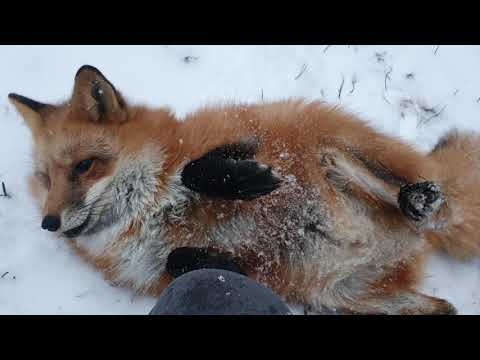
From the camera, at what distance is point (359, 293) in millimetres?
3375

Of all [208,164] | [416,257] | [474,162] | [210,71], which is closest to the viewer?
[208,164]

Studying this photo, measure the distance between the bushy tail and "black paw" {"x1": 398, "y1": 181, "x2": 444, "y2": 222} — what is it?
12.7 inches

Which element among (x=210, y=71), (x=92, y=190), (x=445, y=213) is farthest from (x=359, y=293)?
(x=210, y=71)

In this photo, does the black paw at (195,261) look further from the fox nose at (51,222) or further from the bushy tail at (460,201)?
the bushy tail at (460,201)

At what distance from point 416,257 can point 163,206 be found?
1.98m

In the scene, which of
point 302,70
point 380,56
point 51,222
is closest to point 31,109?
point 51,222

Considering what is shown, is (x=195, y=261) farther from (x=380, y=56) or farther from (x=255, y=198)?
(x=380, y=56)

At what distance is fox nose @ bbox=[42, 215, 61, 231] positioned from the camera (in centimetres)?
313

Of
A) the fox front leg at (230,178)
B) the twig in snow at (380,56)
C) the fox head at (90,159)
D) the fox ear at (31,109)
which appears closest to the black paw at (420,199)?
the fox front leg at (230,178)

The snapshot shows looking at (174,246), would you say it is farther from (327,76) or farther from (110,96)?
(327,76)

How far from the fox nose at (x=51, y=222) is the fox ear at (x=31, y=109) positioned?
839mm

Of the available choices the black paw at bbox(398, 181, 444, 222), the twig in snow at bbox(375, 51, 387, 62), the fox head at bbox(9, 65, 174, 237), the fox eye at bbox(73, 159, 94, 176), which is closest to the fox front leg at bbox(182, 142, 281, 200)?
the fox head at bbox(9, 65, 174, 237)

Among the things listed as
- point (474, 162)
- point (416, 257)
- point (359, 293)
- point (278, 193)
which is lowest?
point (359, 293)

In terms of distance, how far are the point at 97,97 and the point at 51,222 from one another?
982mm
